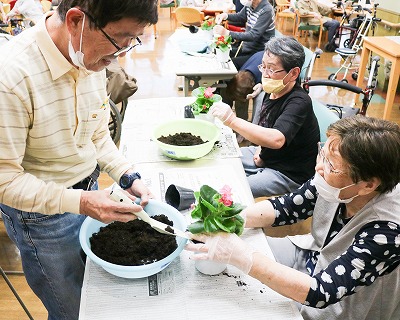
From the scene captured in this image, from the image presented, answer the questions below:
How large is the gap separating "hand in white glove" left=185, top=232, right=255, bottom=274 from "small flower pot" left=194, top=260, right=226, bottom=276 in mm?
30

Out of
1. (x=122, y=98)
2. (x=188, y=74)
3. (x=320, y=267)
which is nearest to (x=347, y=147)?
(x=320, y=267)

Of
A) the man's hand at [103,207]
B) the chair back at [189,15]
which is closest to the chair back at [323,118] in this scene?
the man's hand at [103,207]

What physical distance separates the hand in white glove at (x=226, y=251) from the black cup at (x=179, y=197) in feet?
0.95

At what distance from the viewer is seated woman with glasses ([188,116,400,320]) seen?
1048 millimetres

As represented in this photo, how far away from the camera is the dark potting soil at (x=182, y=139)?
1706mm

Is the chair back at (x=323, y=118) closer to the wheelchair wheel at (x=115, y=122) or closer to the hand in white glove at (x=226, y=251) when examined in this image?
the hand in white glove at (x=226, y=251)

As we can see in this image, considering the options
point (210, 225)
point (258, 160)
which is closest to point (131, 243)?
point (210, 225)

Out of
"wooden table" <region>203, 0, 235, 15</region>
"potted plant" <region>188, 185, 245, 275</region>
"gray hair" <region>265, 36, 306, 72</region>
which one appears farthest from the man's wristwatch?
"wooden table" <region>203, 0, 235, 15</region>

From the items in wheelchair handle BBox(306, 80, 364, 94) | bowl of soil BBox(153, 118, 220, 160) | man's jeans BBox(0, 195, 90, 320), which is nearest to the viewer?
man's jeans BBox(0, 195, 90, 320)

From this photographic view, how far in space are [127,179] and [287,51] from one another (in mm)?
1186

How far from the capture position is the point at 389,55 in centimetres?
377

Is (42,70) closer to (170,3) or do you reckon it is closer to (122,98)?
(122,98)

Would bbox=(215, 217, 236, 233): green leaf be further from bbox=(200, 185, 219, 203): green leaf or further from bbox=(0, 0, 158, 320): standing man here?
bbox=(0, 0, 158, 320): standing man

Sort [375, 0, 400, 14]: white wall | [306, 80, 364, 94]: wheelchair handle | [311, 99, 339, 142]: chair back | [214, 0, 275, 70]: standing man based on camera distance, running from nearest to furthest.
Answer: [311, 99, 339, 142]: chair back
[306, 80, 364, 94]: wheelchair handle
[214, 0, 275, 70]: standing man
[375, 0, 400, 14]: white wall
